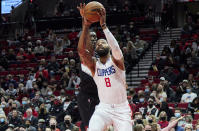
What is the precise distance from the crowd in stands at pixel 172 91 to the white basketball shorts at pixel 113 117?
3.83m

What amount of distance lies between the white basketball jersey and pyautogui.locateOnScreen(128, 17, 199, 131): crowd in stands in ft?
12.8

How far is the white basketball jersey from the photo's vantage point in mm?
7238

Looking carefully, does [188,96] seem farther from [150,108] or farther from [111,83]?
[111,83]

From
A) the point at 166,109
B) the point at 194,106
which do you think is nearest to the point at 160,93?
the point at 194,106

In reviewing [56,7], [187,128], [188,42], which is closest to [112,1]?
[56,7]

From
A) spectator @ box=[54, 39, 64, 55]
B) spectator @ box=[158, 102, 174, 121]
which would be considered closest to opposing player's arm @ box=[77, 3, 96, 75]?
spectator @ box=[158, 102, 174, 121]

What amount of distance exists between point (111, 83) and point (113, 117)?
1.67ft

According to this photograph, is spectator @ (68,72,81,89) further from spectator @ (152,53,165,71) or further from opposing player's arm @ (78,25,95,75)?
opposing player's arm @ (78,25,95,75)

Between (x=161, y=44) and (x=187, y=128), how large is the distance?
412 inches

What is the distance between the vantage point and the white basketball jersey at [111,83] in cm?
724

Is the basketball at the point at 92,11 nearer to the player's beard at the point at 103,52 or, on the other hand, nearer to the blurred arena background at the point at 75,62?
the player's beard at the point at 103,52

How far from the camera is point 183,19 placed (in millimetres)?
26297

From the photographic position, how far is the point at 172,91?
625 inches

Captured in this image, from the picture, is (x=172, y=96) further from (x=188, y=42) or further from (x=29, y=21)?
(x=29, y=21)
